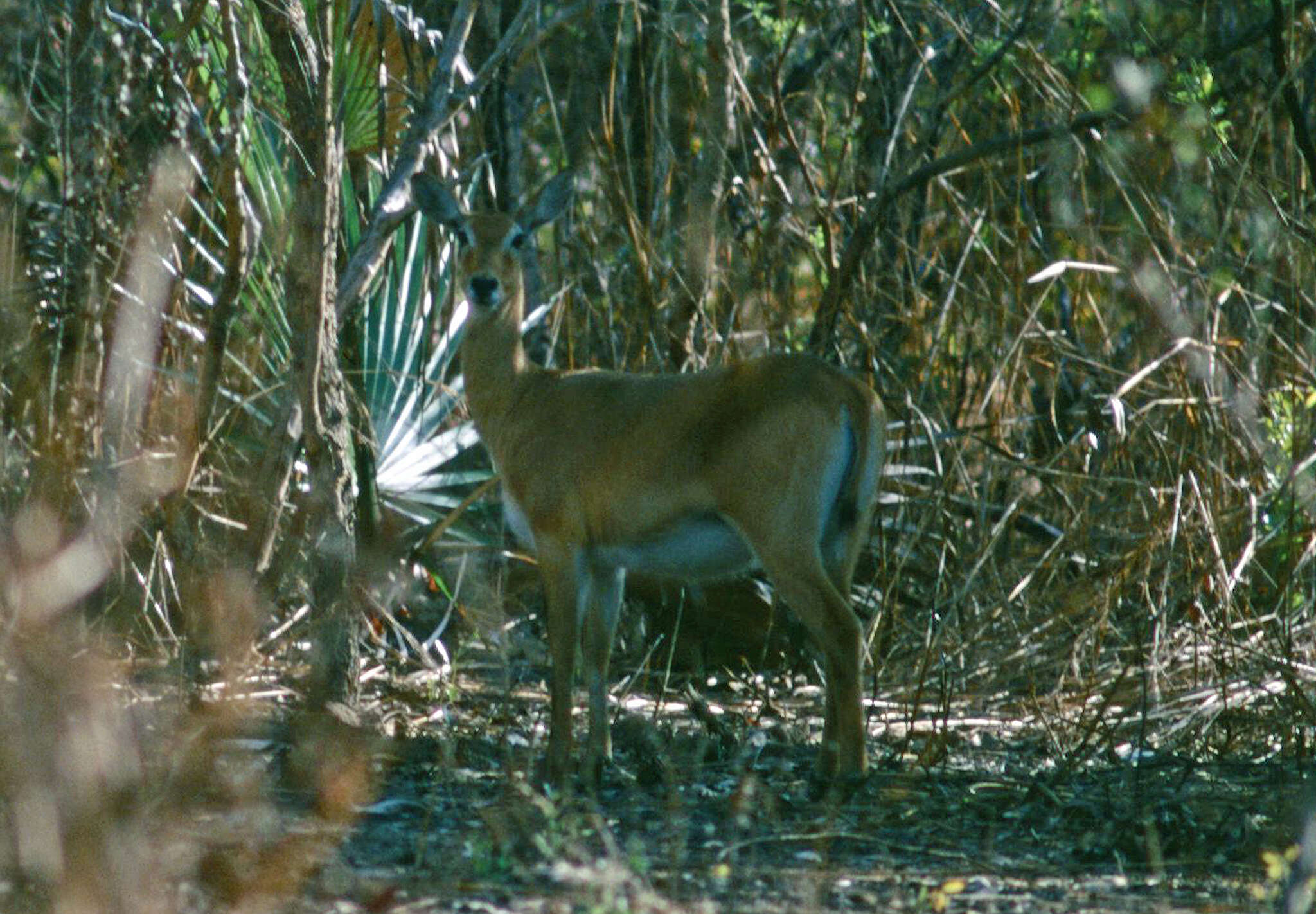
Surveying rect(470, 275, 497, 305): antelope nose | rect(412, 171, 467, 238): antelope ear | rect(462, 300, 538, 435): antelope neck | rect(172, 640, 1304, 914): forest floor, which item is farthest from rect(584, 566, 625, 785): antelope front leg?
rect(412, 171, 467, 238): antelope ear

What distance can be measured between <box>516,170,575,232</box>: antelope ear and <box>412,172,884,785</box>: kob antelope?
1.38ft

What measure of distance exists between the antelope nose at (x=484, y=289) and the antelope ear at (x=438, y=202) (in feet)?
0.86

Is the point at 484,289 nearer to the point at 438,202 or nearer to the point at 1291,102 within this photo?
the point at 438,202

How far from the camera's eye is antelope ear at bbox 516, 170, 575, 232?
23.0 feet

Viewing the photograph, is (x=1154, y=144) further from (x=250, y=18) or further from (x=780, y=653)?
(x=250, y=18)

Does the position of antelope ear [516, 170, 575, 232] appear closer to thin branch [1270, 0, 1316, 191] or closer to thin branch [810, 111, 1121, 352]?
thin branch [810, 111, 1121, 352]

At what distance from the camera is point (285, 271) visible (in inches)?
238

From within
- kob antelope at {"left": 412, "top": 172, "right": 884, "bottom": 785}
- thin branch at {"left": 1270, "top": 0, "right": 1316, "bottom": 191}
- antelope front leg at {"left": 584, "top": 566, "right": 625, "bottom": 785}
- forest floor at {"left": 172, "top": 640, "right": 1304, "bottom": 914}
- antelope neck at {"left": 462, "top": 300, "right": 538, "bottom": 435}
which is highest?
thin branch at {"left": 1270, "top": 0, "right": 1316, "bottom": 191}

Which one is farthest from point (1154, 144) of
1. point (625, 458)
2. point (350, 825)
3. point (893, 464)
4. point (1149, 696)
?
point (350, 825)

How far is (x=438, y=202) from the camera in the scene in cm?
680

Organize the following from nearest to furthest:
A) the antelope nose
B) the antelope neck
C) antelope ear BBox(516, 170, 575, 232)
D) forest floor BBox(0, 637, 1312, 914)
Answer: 1. forest floor BBox(0, 637, 1312, 914)
2. the antelope nose
3. the antelope neck
4. antelope ear BBox(516, 170, 575, 232)

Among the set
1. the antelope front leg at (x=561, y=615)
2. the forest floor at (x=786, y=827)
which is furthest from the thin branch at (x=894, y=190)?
the antelope front leg at (x=561, y=615)

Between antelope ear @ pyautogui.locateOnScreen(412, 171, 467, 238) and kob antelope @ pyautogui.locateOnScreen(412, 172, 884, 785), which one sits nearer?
kob antelope @ pyautogui.locateOnScreen(412, 172, 884, 785)

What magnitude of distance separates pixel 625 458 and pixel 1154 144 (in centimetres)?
316
